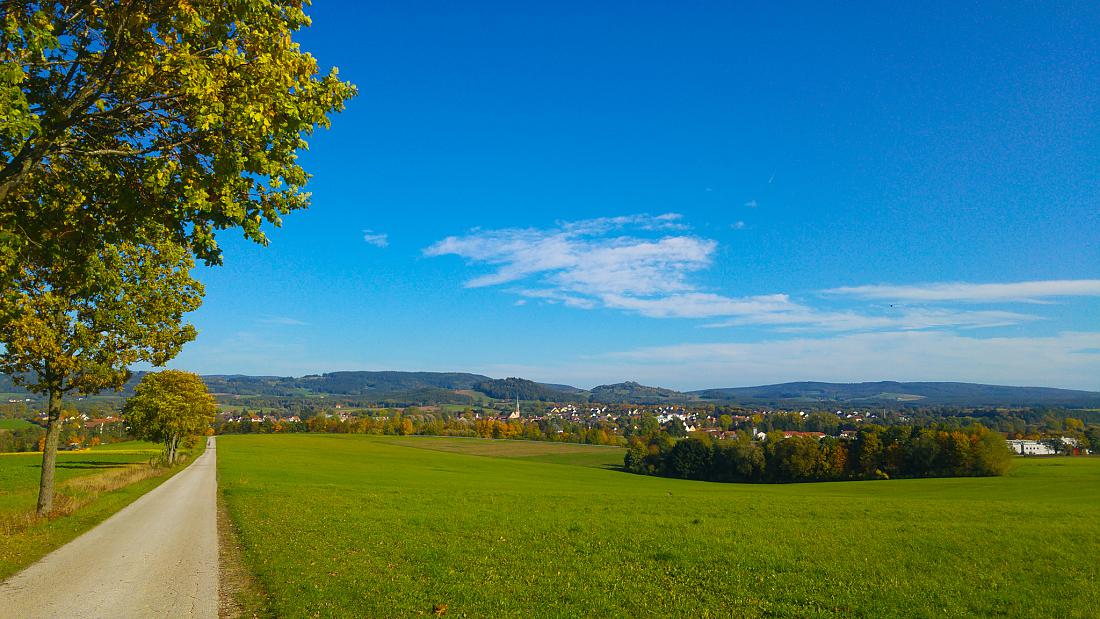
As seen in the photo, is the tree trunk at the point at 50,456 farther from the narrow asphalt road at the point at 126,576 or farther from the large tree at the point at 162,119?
the large tree at the point at 162,119

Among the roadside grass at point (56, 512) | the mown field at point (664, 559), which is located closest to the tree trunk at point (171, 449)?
the roadside grass at point (56, 512)

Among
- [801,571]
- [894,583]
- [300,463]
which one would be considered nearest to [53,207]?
[801,571]

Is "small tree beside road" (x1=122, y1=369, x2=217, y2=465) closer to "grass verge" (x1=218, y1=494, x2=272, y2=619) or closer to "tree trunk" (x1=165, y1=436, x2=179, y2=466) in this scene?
"tree trunk" (x1=165, y1=436, x2=179, y2=466)

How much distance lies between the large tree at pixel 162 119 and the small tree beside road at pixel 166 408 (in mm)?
57020

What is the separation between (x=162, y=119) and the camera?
10531 millimetres

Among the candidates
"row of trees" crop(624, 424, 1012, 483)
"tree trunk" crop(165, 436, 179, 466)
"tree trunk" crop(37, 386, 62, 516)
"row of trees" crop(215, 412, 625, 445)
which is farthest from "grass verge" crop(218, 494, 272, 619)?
"row of trees" crop(215, 412, 625, 445)

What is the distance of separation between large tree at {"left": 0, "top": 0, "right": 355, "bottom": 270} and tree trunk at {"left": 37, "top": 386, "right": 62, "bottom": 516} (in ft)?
54.5

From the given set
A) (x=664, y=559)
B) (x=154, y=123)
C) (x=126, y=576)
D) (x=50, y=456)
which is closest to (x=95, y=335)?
(x=50, y=456)

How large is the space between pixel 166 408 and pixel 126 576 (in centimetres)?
5305

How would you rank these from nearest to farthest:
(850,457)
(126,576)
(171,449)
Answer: (126,576) < (171,449) < (850,457)

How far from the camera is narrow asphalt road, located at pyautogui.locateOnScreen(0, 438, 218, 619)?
11.4m

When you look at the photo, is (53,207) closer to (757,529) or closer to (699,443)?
(757,529)

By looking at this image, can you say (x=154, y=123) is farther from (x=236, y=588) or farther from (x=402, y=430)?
(x=402, y=430)

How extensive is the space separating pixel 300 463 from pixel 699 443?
67.3 metres
